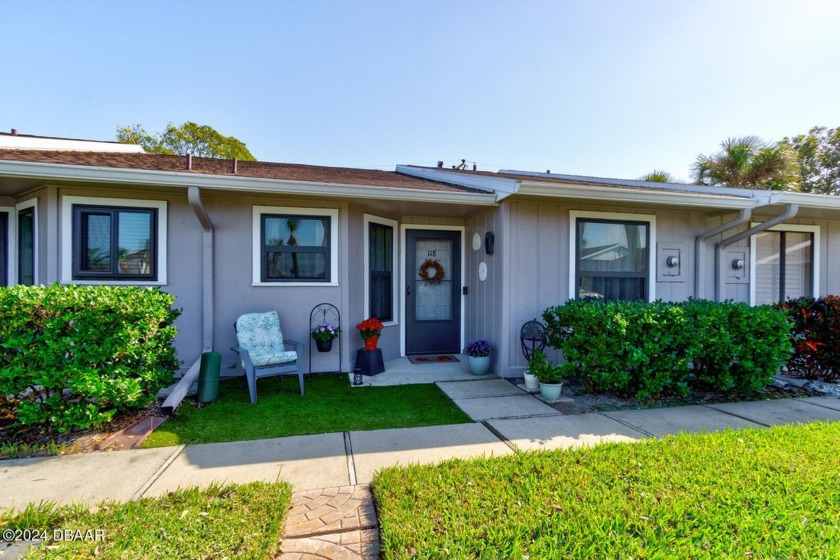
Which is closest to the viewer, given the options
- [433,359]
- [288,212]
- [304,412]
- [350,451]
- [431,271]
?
[350,451]

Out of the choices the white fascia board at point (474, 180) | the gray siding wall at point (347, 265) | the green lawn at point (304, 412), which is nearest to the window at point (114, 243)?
the gray siding wall at point (347, 265)

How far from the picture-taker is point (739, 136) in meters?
13.0

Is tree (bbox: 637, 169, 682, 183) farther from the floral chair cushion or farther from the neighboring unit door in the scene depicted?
the floral chair cushion

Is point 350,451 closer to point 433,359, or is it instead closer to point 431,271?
point 433,359

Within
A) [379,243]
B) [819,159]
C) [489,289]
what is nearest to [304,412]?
[379,243]

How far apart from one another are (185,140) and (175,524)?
21.5 m

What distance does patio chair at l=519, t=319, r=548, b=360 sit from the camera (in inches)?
193

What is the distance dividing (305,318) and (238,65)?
729cm

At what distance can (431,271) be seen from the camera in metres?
6.19

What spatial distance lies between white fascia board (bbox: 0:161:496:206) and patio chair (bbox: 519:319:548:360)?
1687 millimetres

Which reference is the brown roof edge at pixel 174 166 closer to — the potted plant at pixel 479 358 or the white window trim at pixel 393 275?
the white window trim at pixel 393 275

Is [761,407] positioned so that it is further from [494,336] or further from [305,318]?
[305,318]

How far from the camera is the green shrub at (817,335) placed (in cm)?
480

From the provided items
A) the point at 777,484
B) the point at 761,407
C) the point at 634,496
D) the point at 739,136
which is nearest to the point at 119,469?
the point at 634,496
